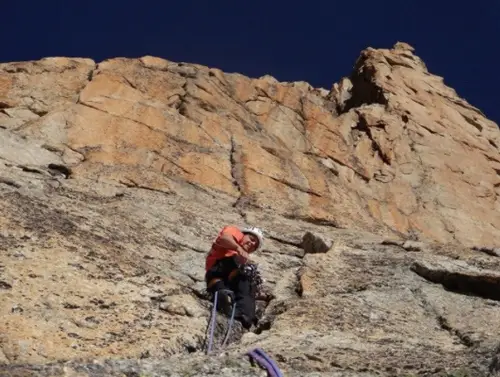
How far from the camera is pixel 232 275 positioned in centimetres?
1043

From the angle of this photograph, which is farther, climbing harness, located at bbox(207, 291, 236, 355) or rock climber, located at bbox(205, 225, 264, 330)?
rock climber, located at bbox(205, 225, 264, 330)

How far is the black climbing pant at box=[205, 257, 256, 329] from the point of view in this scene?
32.2ft

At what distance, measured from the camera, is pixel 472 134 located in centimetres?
2969

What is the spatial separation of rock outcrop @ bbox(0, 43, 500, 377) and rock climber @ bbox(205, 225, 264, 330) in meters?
0.36

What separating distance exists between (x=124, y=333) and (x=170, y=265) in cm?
280

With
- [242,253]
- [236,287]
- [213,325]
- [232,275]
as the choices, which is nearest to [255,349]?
[213,325]

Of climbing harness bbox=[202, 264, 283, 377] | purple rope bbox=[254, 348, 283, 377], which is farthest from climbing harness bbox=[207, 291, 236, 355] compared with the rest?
purple rope bbox=[254, 348, 283, 377]

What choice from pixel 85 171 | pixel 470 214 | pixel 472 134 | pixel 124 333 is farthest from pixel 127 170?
pixel 472 134

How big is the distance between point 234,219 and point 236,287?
524 centimetres

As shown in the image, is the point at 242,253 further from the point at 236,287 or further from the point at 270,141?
the point at 270,141

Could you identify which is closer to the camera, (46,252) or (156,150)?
(46,252)

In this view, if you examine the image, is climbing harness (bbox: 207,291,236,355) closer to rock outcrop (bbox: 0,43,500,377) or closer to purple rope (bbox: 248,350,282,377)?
rock outcrop (bbox: 0,43,500,377)

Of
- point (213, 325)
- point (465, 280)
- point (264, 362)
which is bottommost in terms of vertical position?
point (264, 362)

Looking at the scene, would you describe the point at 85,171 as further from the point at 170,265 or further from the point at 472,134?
the point at 472,134
